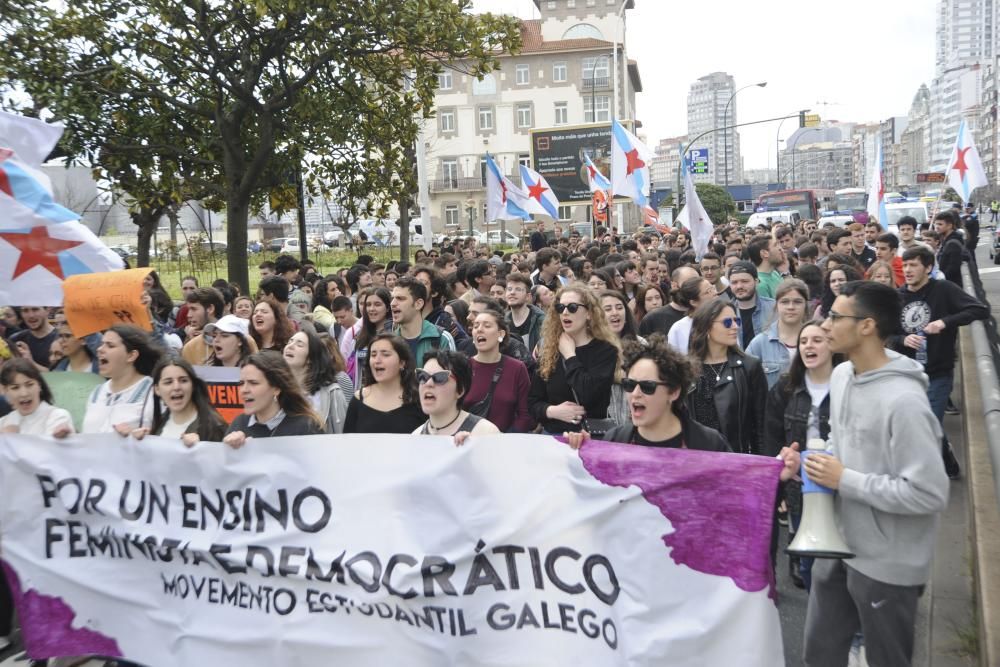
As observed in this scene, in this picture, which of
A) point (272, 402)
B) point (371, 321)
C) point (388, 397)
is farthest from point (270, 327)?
point (272, 402)

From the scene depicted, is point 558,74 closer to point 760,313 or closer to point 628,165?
point 628,165

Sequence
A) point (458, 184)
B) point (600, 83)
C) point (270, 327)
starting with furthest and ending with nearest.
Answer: point (458, 184) → point (600, 83) → point (270, 327)

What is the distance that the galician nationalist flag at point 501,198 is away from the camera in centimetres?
1791

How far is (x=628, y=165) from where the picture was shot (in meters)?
16.6

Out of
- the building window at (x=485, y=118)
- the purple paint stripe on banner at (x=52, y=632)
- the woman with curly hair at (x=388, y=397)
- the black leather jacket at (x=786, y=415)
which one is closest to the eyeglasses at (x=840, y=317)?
Result: the black leather jacket at (x=786, y=415)

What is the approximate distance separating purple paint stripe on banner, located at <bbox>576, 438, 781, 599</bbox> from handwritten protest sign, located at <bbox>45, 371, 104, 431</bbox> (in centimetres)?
354

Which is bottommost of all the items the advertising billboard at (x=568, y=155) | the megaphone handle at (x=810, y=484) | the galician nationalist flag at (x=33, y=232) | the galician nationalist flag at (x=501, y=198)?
the megaphone handle at (x=810, y=484)

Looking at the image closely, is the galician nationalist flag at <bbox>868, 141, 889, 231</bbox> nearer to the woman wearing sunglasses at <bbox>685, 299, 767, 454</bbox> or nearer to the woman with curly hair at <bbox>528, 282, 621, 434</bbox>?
the woman wearing sunglasses at <bbox>685, 299, 767, 454</bbox>

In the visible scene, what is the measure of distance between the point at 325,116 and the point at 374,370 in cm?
856

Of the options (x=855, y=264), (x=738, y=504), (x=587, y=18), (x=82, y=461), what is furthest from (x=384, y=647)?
(x=587, y=18)

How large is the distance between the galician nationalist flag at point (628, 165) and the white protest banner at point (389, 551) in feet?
40.4

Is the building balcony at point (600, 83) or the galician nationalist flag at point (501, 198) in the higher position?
the building balcony at point (600, 83)

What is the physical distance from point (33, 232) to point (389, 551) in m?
2.95

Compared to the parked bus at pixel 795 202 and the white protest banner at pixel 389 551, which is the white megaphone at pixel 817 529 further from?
the parked bus at pixel 795 202
